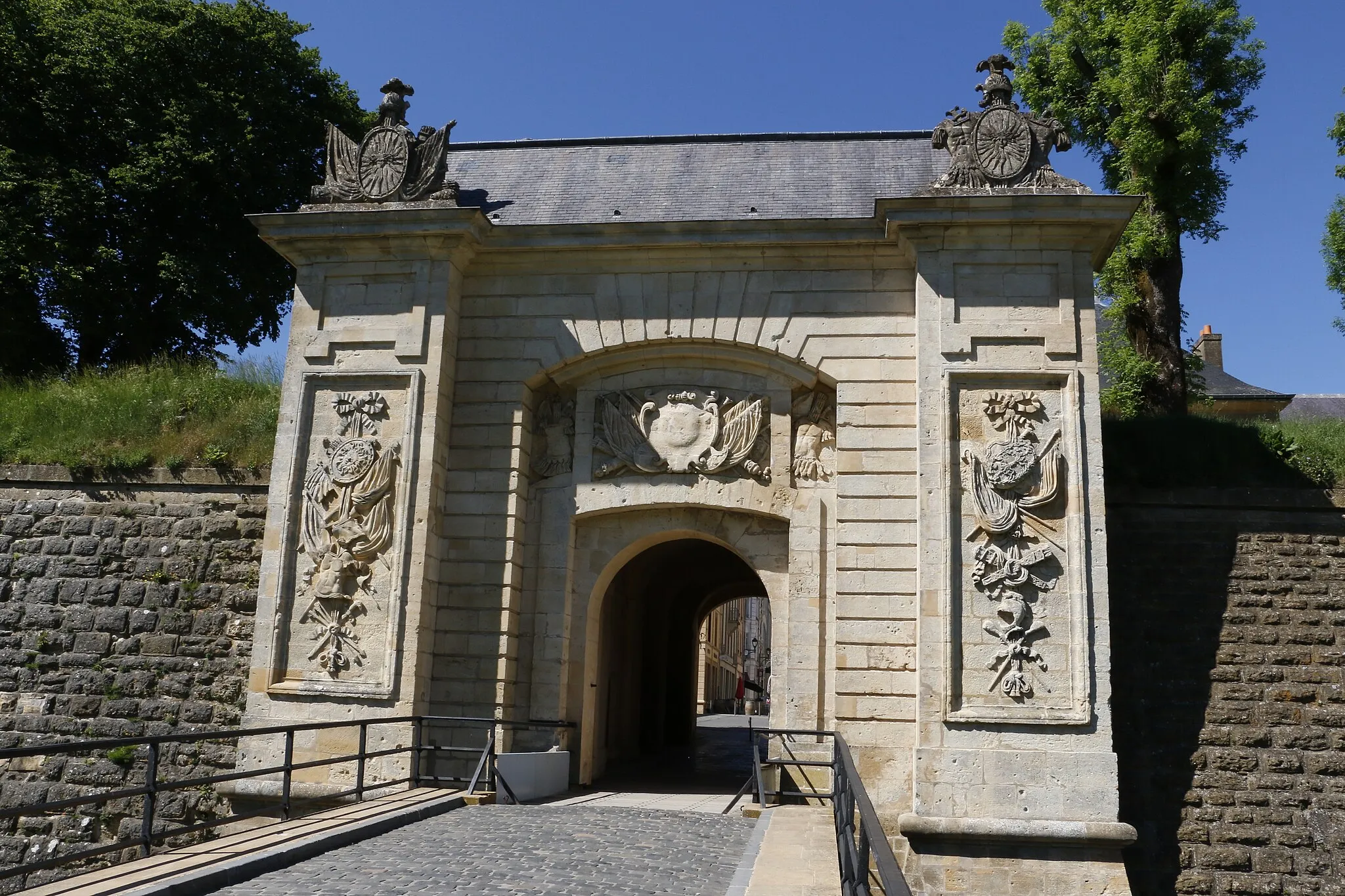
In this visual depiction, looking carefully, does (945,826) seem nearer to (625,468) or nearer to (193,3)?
(625,468)

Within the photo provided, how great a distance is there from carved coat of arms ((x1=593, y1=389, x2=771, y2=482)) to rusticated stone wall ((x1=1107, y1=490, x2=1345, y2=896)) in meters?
4.24

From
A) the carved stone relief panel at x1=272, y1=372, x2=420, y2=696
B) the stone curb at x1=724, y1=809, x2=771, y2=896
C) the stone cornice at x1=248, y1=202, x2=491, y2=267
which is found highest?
the stone cornice at x1=248, y1=202, x2=491, y2=267

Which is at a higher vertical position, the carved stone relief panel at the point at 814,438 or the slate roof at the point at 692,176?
the slate roof at the point at 692,176

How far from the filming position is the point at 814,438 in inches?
466

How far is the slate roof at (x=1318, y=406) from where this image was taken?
28.2 m

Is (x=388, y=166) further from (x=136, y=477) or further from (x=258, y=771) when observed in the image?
(x=258, y=771)

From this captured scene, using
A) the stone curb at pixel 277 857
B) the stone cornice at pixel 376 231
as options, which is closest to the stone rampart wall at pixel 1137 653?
the stone cornice at pixel 376 231

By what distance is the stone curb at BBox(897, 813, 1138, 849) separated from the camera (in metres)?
9.61

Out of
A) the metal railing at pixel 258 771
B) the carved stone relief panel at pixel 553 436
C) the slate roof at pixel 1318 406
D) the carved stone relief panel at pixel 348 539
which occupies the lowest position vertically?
the metal railing at pixel 258 771

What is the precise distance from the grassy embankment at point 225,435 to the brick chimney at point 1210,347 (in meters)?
16.7

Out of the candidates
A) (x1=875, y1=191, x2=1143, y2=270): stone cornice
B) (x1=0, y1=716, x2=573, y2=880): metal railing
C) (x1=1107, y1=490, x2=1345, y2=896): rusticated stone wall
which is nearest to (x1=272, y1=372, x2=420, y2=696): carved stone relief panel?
(x1=0, y1=716, x2=573, y2=880): metal railing

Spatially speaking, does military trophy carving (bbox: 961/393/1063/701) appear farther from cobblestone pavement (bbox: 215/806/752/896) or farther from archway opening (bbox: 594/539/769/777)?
archway opening (bbox: 594/539/769/777)

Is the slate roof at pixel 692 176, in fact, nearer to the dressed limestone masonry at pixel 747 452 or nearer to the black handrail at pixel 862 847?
the dressed limestone masonry at pixel 747 452

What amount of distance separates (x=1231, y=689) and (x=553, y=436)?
24.3ft
